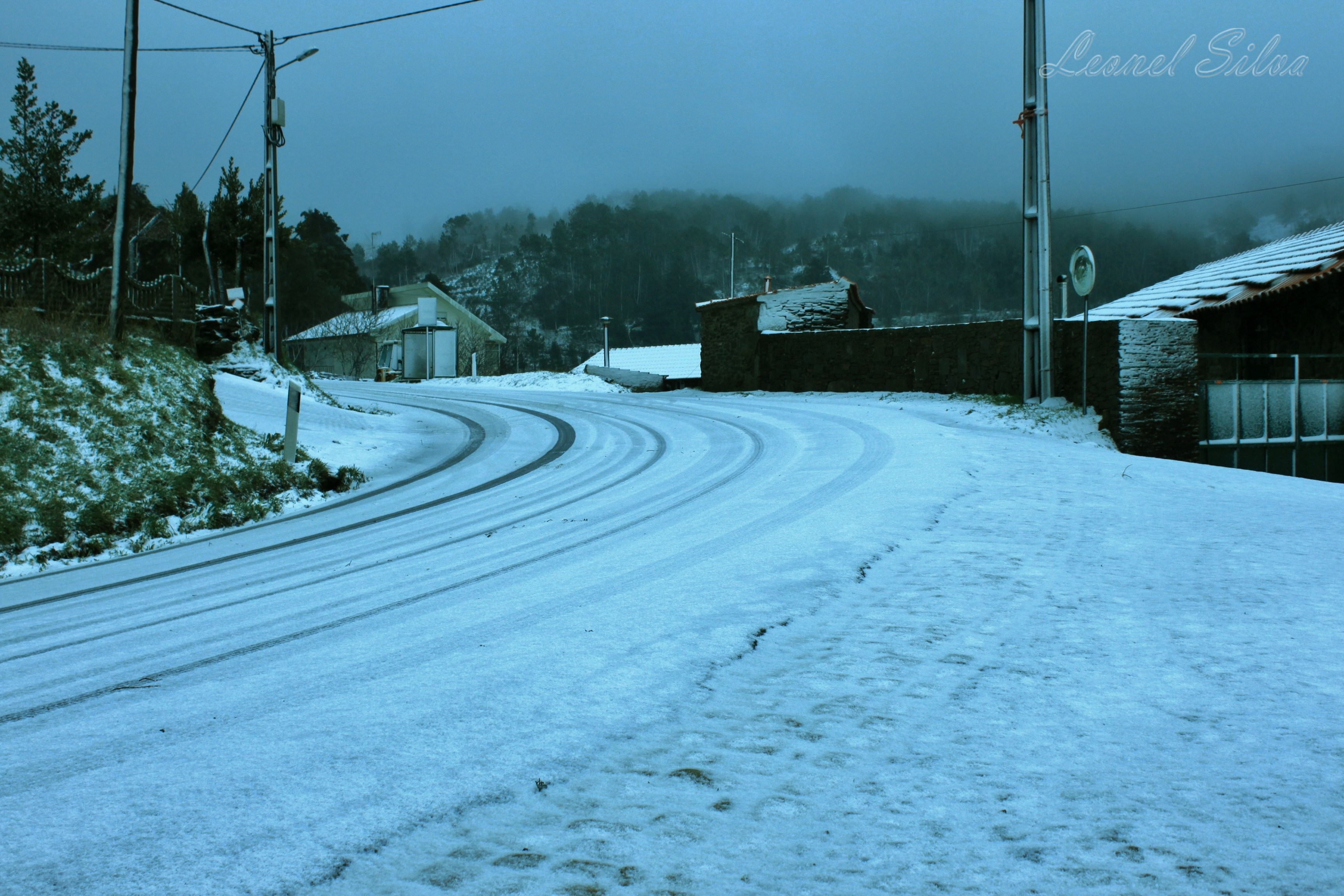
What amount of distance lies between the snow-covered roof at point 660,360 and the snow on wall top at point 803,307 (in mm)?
17385

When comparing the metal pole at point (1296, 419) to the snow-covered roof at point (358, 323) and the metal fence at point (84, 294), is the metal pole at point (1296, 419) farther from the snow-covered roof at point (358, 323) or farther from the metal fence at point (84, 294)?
the snow-covered roof at point (358, 323)

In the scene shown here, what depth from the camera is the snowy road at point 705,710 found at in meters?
2.56

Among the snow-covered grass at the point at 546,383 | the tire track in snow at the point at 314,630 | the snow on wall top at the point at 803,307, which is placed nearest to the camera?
the tire track in snow at the point at 314,630

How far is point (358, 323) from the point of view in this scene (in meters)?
59.4

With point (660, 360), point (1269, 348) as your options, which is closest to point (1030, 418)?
point (1269, 348)

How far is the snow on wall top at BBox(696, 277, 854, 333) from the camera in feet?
91.6

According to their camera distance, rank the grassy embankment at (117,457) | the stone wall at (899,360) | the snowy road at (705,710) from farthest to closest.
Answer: the stone wall at (899,360) → the grassy embankment at (117,457) → the snowy road at (705,710)

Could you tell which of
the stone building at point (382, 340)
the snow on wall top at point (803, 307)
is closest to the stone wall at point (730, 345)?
the snow on wall top at point (803, 307)

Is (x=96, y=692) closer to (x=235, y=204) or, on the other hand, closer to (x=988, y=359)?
(x=988, y=359)

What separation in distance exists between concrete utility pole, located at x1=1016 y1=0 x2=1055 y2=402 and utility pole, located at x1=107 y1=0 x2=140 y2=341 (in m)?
14.8

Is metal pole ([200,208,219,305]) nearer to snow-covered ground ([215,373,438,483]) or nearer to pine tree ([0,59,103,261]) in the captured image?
pine tree ([0,59,103,261])

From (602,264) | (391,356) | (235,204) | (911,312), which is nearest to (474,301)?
(602,264)

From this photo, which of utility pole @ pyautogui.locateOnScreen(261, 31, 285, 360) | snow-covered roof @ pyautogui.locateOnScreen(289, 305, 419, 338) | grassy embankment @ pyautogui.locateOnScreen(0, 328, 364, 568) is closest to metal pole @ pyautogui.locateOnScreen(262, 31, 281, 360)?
utility pole @ pyautogui.locateOnScreen(261, 31, 285, 360)

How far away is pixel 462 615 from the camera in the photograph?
17.3 ft
